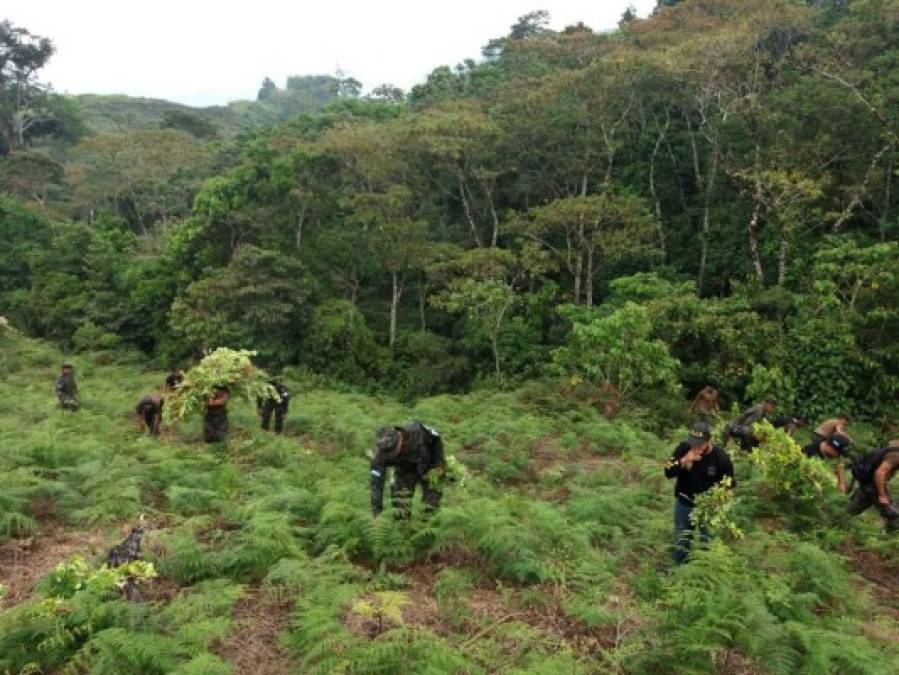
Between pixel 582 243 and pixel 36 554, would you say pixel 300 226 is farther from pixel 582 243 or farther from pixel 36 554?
pixel 36 554

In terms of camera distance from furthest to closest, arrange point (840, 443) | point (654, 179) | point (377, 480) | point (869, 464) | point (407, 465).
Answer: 1. point (654, 179)
2. point (840, 443)
3. point (869, 464)
4. point (407, 465)
5. point (377, 480)

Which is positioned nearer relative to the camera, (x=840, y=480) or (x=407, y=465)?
(x=407, y=465)

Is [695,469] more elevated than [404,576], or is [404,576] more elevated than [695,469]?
[695,469]

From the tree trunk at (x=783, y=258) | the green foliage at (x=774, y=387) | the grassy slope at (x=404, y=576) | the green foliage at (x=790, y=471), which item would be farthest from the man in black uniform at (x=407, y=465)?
the tree trunk at (x=783, y=258)

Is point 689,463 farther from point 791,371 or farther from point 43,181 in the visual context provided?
point 43,181

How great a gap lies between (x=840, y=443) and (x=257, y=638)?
26.5 ft

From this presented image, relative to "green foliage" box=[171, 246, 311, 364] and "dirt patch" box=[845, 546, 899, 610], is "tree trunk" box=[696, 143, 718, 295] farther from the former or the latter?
"dirt patch" box=[845, 546, 899, 610]

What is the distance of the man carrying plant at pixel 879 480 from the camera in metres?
8.61

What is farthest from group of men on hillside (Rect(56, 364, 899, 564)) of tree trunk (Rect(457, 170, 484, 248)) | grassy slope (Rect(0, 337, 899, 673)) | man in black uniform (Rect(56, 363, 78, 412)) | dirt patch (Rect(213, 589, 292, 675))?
tree trunk (Rect(457, 170, 484, 248))

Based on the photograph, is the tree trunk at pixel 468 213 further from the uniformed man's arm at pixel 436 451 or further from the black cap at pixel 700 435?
the black cap at pixel 700 435

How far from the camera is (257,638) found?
19.5ft

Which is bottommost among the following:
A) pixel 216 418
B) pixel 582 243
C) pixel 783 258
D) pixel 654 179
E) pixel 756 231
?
pixel 216 418

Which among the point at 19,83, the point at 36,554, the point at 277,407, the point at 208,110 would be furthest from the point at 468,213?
the point at 208,110

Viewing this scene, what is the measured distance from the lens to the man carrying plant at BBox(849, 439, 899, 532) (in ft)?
28.2
